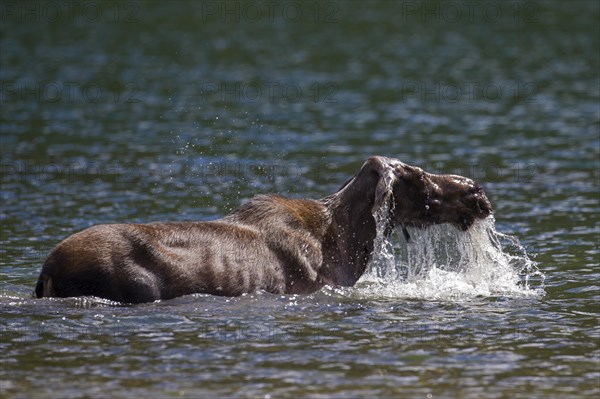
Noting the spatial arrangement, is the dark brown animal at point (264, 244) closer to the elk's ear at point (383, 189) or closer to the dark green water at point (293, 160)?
the elk's ear at point (383, 189)

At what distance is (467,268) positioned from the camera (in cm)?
1477

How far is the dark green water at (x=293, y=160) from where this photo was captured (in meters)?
11.3

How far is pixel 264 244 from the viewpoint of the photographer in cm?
1389

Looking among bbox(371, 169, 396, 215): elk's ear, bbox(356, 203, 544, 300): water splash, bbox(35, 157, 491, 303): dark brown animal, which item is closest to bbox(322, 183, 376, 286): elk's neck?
bbox(35, 157, 491, 303): dark brown animal

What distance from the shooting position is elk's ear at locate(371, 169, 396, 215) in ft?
→ 46.2

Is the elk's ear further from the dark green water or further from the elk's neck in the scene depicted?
the dark green water

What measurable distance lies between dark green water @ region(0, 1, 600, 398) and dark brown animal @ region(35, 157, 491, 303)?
0.76ft

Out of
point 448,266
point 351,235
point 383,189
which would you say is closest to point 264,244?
point 351,235

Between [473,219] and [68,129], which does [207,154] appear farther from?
[473,219]

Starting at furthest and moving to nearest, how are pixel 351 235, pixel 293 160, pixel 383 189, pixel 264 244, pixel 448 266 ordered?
pixel 293 160
pixel 448 266
pixel 351 235
pixel 383 189
pixel 264 244

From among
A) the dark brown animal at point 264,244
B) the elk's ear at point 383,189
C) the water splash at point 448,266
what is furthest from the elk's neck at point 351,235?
the elk's ear at point 383,189

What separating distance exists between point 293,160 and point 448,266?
31.5 ft

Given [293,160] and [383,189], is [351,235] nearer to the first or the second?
[383,189]

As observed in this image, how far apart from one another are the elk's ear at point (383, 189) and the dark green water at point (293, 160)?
104 cm
